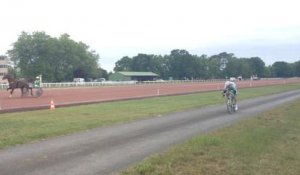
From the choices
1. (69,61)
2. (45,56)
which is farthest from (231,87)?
(69,61)

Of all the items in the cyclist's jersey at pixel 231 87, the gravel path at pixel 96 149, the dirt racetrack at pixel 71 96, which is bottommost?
the dirt racetrack at pixel 71 96

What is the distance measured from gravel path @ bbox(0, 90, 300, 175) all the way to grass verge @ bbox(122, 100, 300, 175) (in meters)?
0.59

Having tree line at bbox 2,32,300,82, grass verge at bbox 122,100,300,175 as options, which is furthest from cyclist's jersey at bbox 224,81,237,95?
tree line at bbox 2,32,300,82

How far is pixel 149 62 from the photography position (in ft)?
534

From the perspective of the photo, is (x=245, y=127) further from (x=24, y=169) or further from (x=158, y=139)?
(x=24, y=169)

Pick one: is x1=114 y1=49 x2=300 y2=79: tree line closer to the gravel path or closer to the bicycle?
the bicycle

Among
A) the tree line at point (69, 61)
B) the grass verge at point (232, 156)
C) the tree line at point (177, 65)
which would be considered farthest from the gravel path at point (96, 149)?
the tree line at point (177, 65)

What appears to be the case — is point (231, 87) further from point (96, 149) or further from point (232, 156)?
point (232, 156)

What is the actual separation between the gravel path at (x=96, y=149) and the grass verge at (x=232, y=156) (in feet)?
1.95

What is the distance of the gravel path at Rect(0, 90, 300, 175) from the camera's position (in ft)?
30.8

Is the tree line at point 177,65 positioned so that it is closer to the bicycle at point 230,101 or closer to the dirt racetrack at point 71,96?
the dirt racetrack at point 71,96

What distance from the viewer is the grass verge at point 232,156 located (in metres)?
9.33

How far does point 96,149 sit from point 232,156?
10.1 ft

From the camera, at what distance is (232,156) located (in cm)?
1080
